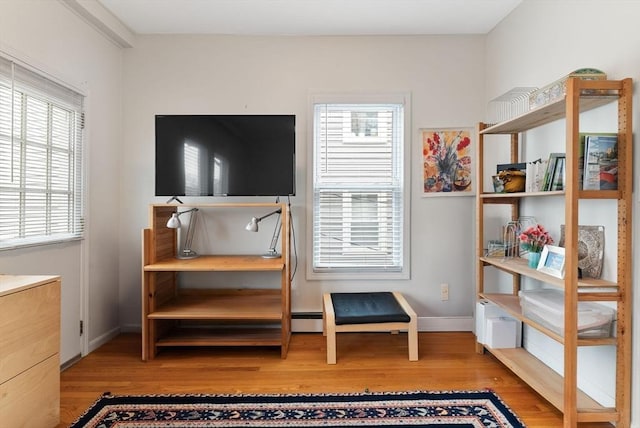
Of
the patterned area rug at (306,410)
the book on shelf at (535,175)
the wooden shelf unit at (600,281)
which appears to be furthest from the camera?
the book on shelf at (535,175)

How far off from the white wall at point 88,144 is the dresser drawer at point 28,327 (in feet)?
1.63

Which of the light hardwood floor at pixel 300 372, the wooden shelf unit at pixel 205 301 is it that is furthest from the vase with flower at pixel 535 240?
the wooden shelf unit at pixel 205 301

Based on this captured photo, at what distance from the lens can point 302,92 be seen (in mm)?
3039

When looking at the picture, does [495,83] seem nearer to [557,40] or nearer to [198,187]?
[557,40]

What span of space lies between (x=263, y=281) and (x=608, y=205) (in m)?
2.39

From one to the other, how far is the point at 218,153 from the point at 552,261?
7.52 feet

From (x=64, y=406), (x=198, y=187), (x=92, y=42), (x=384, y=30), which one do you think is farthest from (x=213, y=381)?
(x=384, y=30)

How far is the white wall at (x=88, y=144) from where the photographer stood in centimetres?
209

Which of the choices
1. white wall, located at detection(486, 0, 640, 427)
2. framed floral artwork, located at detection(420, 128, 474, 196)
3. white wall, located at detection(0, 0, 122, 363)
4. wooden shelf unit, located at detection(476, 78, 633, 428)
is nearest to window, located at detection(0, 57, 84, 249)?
white wall, located at detection(0, 0, 122, 363)

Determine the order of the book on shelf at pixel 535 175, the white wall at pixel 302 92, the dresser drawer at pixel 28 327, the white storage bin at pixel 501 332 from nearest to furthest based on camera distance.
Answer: the dresser drawer at pixel 28 327, the book on shelf at pixel 535 175, the white storage bin at pixel 501 332, the white wall at pixel 302 92

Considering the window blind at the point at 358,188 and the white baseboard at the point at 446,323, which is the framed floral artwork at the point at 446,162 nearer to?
the window blind at the point at 358,188

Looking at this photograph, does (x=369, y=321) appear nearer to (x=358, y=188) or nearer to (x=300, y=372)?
(x=300, y=372)

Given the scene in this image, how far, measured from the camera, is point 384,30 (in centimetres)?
296

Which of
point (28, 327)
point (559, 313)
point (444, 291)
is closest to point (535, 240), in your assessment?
point (559, 313)
